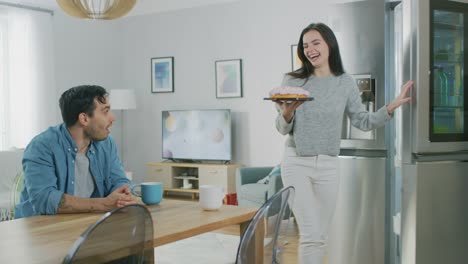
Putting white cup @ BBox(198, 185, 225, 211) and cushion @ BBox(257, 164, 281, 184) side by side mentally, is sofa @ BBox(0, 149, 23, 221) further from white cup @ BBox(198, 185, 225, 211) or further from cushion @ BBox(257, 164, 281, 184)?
white cup @ BBox(198, 185, 225, 211)

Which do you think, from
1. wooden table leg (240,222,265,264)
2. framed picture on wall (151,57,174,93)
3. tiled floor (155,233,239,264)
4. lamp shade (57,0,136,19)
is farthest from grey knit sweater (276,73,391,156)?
framed picture on wall (151,57,174,93)

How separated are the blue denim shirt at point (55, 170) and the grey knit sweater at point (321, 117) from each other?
0.81 m

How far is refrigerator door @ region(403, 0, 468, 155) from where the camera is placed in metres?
2.51

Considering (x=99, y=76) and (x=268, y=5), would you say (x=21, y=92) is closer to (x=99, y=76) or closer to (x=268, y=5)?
(x=99, y=76)

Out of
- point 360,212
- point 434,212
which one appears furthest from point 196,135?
point 434,212

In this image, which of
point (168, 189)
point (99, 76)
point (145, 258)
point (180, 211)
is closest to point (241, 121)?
point (168, 189)

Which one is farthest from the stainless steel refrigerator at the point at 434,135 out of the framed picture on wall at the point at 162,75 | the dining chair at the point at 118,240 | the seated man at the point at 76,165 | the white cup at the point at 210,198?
the framed picture on wall at the point at 162,75

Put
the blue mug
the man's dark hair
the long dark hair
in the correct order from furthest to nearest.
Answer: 1. the long dark hair
2. the man's dark hair
3. the blue mug

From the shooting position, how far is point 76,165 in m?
2.17

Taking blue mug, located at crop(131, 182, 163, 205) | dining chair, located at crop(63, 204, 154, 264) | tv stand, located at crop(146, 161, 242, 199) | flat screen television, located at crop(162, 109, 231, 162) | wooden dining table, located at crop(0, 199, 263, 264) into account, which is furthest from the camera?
flat screen television, located at crop(162, 109, 231, 162)

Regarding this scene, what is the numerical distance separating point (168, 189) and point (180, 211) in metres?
4.99

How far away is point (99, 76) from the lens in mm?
7477

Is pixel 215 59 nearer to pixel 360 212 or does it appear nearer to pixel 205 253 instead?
pixel 360 212

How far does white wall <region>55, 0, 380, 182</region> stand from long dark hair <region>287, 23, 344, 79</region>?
3.35 meters
